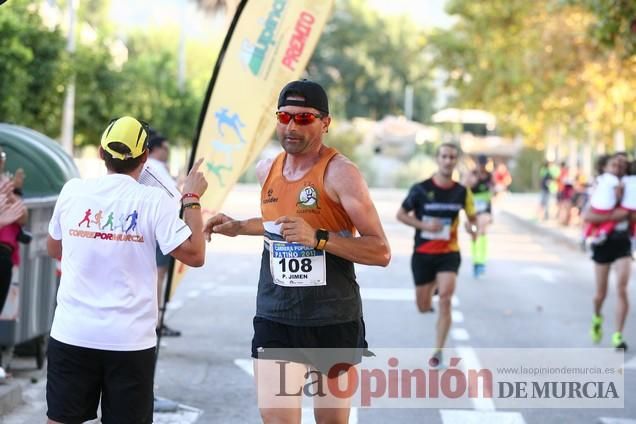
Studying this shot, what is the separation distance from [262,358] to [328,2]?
12.5 feet

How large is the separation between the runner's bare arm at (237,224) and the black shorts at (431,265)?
473 cm

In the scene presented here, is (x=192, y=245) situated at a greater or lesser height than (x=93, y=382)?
greater

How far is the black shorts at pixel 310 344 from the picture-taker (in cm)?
554

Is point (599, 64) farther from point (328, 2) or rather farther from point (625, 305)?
point (328, 2)

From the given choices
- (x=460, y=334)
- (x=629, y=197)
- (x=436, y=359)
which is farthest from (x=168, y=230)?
(x=460, y=334)

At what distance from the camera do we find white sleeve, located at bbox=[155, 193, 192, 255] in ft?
17.1

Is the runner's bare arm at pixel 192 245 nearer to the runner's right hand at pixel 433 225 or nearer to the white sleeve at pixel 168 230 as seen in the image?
the white sleeve at pixel 168 230

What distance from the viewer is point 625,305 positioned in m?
11.5

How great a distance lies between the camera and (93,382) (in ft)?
17.3

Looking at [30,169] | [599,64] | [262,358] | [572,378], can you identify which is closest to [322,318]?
[262,358]

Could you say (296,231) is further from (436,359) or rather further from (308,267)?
(436,359)

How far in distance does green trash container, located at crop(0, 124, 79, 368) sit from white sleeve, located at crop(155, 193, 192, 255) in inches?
170

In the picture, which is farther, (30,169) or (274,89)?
(30,169)

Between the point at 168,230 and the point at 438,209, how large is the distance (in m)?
5.74
